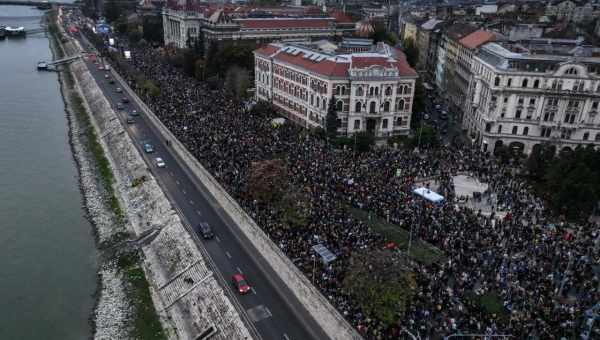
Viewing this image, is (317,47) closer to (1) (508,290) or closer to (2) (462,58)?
(2) (462,58)

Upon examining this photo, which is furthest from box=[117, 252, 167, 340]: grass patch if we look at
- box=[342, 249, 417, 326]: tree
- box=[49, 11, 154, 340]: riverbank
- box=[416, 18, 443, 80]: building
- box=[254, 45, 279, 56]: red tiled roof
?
box=[416, 18, 443, 80]: building

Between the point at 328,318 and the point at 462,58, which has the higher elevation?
the point at 462,58

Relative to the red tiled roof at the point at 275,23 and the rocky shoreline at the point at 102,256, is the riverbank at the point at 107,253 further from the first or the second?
the red tiled roof at the point at 275,23

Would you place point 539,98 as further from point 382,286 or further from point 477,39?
point 382,286

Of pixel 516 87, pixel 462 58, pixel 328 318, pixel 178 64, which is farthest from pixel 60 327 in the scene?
pixel 178 64

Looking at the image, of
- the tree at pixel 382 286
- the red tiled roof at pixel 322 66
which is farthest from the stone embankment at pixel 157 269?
the red tiled roof at pixel 322 66
